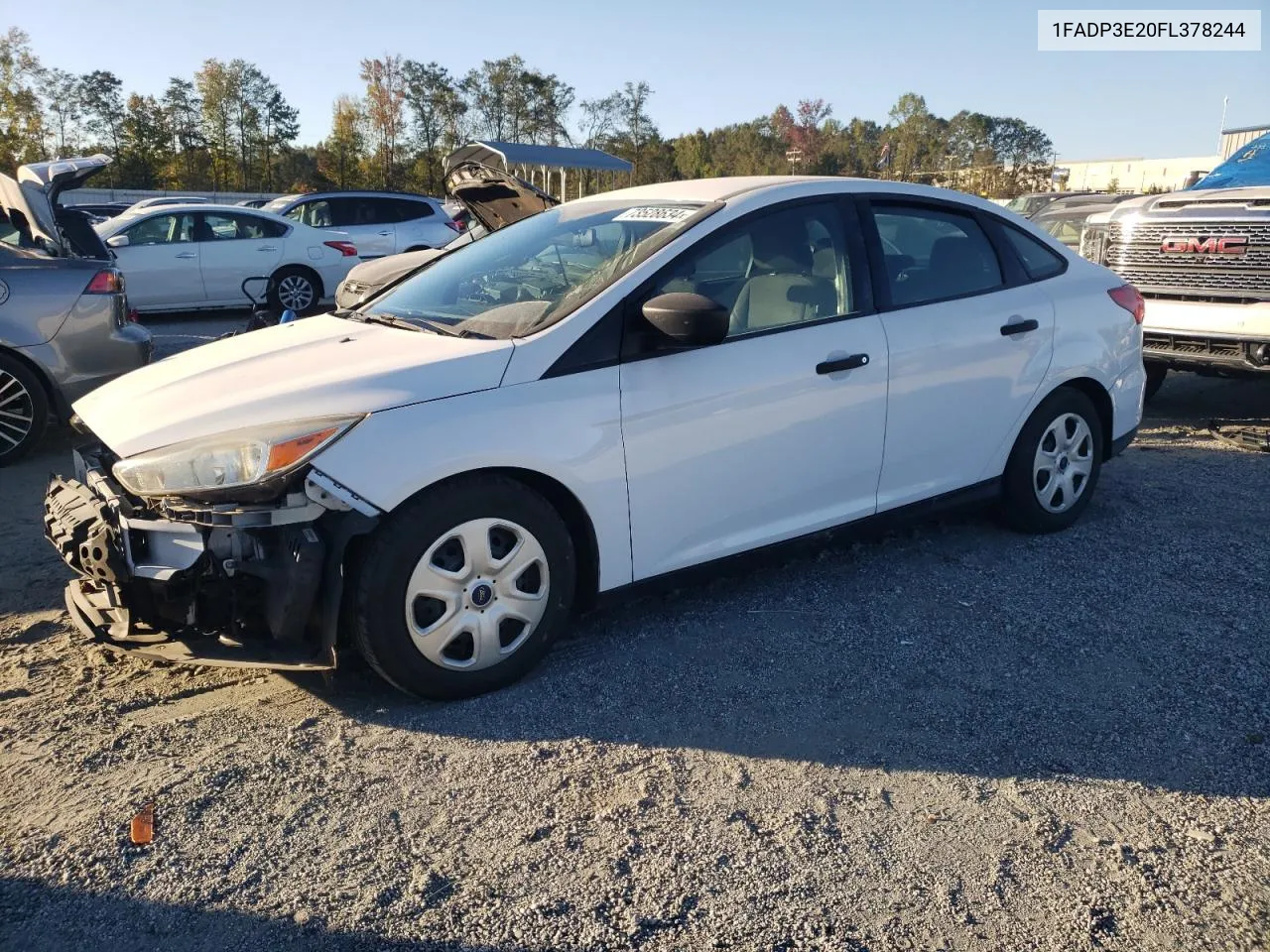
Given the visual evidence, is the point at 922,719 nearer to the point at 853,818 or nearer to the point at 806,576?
the point at 853,818

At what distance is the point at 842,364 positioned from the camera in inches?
155

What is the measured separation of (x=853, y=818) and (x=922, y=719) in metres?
0.63

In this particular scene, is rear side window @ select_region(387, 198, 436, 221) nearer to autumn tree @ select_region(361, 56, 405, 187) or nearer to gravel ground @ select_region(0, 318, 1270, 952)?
gravel ground @ select_region(0, 318, 1270, 952)

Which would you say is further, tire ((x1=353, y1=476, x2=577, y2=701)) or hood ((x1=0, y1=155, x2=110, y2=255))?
hood ((x1=0, y1=155, x2=110, y2=255))

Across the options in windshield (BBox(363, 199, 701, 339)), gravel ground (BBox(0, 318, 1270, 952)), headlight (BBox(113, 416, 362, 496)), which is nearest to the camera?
gravel ground (BBox(0, 318, 1270, 952))

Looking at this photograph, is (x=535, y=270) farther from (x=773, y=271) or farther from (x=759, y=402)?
→ (x=759, y=402)

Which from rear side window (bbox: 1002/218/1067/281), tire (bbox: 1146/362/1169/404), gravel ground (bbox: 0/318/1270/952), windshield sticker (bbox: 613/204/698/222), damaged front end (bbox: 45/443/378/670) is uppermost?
windshield sticker (bbox: 613/204/698/222)

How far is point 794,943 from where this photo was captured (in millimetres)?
2268

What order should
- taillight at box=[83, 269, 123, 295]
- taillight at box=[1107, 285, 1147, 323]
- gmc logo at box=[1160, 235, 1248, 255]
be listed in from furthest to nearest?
1. gmc logo at box=[1160, 235, 1248, 255]
2. taillight at box=[83, 269, 123, 295]
3. taillight at box=[1107, 285, 1147, 323]

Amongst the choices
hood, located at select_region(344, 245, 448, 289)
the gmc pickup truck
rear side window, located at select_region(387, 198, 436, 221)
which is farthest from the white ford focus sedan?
rear side window, located at select_region(387, 198, 436, 221)

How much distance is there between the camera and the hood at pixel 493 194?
7.59m

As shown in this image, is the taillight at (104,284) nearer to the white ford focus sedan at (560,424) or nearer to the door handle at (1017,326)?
the white ford focus sedan at (560,424)

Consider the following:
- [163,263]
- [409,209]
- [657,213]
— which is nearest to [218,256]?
[163,263]

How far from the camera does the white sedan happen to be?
12547mm
